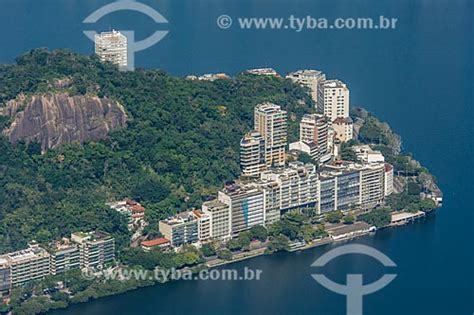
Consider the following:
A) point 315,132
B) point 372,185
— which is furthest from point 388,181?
point 315,132

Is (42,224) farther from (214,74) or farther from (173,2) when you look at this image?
(173,2)

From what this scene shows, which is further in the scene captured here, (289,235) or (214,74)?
(214,74)

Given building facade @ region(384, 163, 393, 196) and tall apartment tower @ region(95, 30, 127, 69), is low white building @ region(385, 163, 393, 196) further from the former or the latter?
tall apartment tower @ region(95, 30, 127, 69)

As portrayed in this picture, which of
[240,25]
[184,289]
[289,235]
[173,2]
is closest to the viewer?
[184,289]

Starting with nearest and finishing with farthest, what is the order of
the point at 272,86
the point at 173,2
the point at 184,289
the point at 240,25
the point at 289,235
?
the point at 184,289
the point at 289,235
the point at 272,86
the point at 240,25
the point at 173,2

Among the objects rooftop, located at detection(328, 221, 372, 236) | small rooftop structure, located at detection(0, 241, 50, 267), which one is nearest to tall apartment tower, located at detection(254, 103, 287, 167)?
rooftop, located at detection(328, 221, 372, 236)

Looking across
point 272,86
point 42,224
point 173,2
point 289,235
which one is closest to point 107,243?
point 42,224
